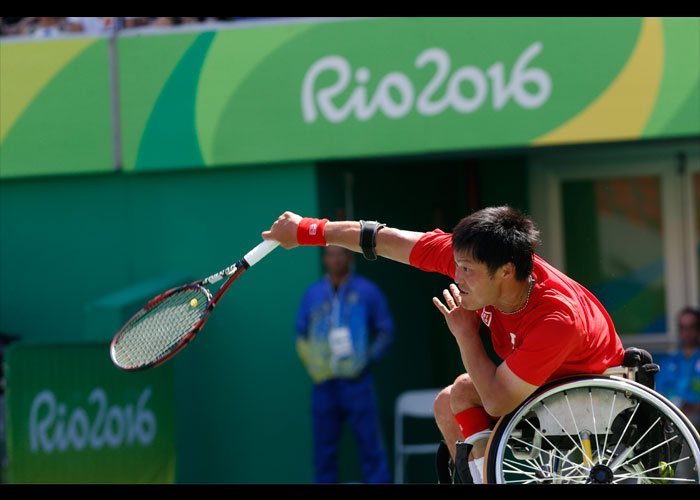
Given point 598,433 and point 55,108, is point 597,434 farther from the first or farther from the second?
point 55,108

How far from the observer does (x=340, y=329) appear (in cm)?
729

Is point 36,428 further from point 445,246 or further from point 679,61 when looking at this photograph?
point 679,61

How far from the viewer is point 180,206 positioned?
7852 mm

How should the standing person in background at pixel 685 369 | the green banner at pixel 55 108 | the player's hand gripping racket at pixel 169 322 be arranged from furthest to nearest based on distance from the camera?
the green banner at pixel 55 108, the standing person in background at pixel 685 369, the player's hand gripping racket at pixel 169 322

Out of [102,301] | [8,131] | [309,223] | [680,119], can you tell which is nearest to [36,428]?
[102,301]

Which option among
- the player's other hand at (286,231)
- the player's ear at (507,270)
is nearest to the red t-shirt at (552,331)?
the player's ear at (507,270)

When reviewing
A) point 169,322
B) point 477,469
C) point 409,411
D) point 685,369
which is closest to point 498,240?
point 477,469

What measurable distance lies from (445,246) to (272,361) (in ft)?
13.0

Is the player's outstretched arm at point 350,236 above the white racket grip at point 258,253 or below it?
above

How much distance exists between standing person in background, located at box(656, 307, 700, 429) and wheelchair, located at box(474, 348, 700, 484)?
149 inches

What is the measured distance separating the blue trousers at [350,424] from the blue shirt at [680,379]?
2.02 meters

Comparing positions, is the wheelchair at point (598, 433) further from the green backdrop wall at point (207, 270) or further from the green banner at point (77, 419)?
the green backdrop wall at point (207, 270)

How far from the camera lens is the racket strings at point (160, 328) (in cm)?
414
